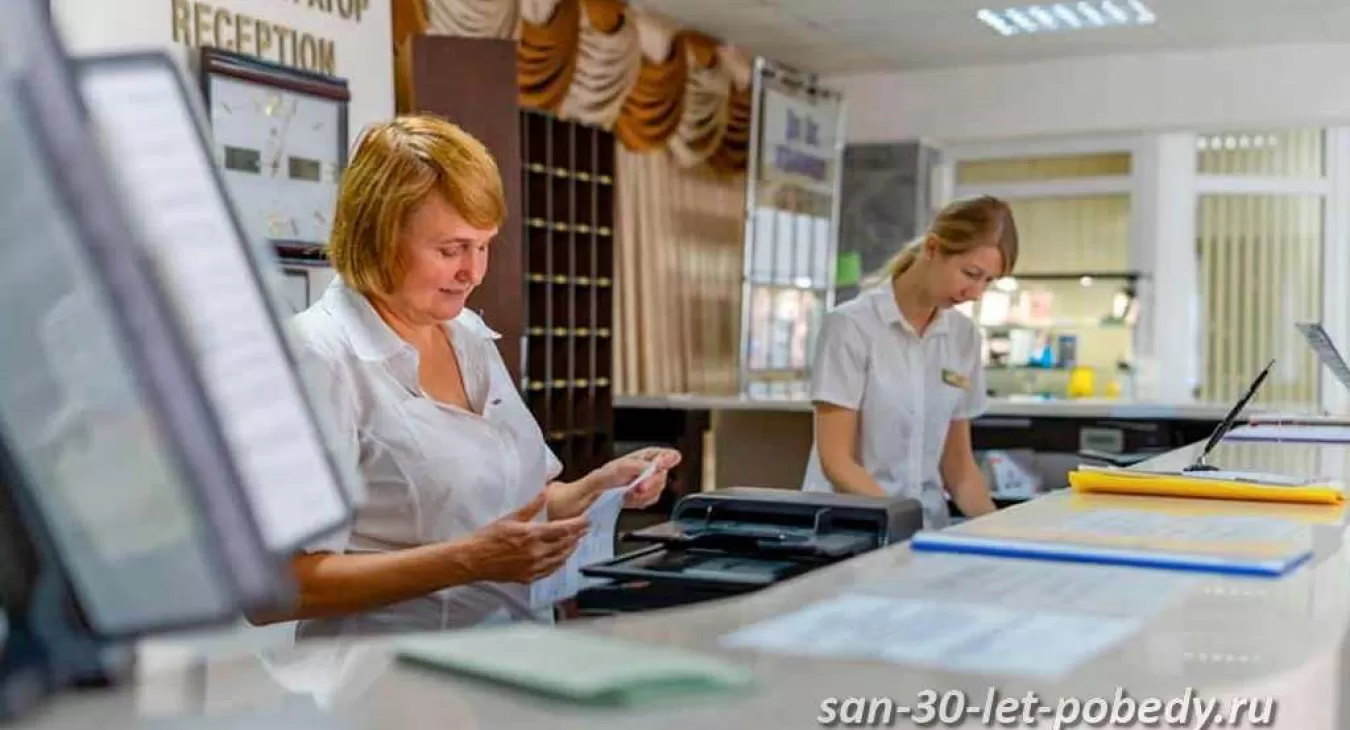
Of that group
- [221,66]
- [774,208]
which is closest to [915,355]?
[221,66]

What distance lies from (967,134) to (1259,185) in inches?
72.2

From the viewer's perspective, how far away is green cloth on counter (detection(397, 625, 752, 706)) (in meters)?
0.89

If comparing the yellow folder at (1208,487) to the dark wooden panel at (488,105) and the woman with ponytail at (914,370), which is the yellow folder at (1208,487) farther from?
the dark wooden panel at (488,105)

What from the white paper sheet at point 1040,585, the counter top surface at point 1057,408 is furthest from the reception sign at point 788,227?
the white paper sheet at point 1040,585

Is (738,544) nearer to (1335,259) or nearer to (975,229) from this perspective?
(975,229)

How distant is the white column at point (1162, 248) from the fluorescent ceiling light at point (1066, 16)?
45.8 inches

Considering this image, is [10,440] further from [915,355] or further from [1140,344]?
[1140,344]

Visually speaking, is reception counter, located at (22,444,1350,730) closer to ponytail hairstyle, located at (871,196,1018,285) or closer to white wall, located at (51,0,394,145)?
ponytail hairstyle, located at (871,196,1018,285)

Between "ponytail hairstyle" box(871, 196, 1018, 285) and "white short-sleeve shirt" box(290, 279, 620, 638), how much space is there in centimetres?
150

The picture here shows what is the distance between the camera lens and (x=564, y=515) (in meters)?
2.26

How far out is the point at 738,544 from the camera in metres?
1.82

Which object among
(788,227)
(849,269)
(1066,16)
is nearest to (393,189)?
(1066,16)

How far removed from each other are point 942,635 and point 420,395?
1.06 m

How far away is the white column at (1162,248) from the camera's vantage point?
8.98 metres
